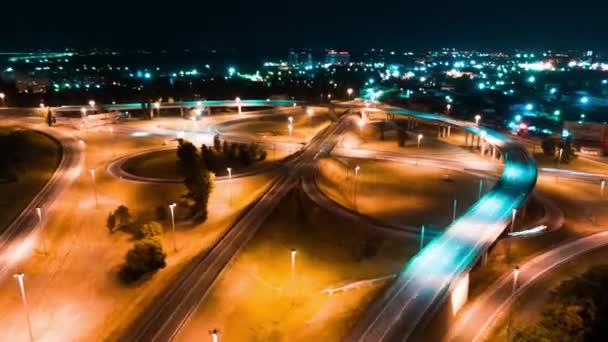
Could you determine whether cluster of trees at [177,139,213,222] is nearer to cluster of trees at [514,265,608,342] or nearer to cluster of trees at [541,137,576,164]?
cluster of trees at [514,265,608,342]

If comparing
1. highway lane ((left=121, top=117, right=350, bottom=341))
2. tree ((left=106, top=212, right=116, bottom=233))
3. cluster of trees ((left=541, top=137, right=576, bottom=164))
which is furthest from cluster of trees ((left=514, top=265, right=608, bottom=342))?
cluster of trees ((left=541, top=137, right=576, bottom=164))

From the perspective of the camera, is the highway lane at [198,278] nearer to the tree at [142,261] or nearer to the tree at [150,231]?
the tree at [142,261]

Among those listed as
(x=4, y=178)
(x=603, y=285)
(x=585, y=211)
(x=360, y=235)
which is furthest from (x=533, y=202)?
(x=4, y=178)

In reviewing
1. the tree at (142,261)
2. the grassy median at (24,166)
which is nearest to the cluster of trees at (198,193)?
the tree at (142,261)

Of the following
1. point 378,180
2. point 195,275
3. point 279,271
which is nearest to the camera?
point 195,275

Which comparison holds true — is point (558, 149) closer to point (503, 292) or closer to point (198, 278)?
point (503, 292)

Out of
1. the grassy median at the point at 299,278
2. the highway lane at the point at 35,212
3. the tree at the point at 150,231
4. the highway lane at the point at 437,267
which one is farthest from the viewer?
the tree at the point at 150,231

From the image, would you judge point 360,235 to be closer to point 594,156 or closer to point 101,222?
point 101,222
